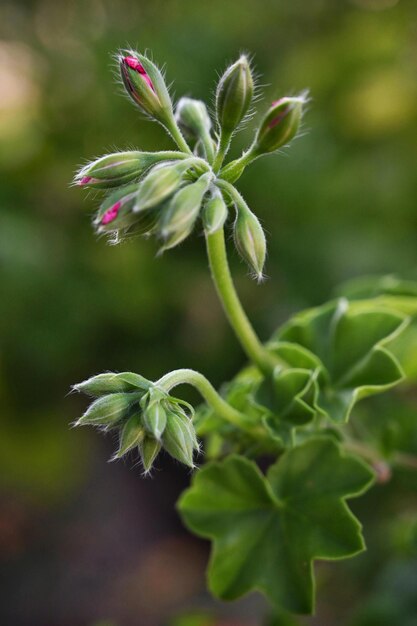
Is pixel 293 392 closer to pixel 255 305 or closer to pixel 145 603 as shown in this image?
pixel 255 305

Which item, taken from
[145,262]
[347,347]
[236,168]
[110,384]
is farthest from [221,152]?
[145,262]

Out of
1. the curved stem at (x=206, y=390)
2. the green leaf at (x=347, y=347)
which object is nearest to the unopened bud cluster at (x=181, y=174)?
the curved stem at (x=206, y=390)

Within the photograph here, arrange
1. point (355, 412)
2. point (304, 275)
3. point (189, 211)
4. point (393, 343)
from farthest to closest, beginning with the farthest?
point (304, 275)
point (355, 412)
point (393, 343)
point (189, 211)

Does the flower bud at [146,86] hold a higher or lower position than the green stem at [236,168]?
higher

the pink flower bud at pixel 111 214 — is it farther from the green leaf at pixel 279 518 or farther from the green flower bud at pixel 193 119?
the green leaf at pixel 279 518

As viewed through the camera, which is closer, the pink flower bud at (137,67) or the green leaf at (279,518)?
the pink flower bud at (137,67)

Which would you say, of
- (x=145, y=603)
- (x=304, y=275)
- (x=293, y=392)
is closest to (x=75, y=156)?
(x=304, y=275)

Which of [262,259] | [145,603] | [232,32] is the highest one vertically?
[232,32]

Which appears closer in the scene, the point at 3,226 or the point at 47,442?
the point at 3,226
